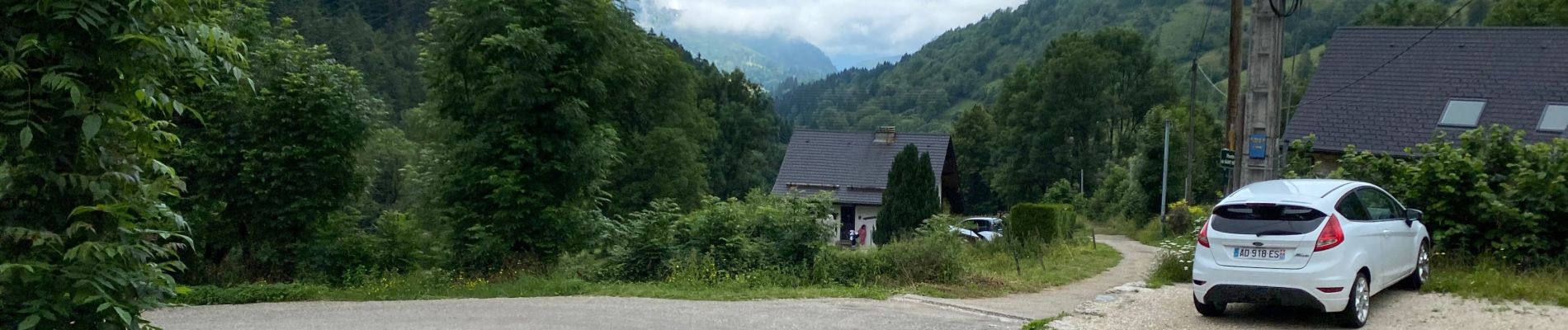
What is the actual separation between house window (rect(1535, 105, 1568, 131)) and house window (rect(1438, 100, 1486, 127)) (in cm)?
115

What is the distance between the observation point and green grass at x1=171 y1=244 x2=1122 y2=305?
1250 centimetres

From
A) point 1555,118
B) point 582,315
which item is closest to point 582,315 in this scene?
point 582,315

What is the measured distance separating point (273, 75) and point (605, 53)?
533 centimetres

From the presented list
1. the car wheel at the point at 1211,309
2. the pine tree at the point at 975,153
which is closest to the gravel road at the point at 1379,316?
the car wheel at the point at 1211,309

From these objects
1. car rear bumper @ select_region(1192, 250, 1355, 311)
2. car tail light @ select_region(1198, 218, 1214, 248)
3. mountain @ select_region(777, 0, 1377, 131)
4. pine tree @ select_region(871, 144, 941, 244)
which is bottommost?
pine tree @ select_region(871, 144, 941, 244)

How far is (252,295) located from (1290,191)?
38.1ft

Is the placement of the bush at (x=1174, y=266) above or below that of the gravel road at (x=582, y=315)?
above

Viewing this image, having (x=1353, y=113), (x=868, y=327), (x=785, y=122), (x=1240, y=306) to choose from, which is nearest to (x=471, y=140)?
(x=868, y=327)

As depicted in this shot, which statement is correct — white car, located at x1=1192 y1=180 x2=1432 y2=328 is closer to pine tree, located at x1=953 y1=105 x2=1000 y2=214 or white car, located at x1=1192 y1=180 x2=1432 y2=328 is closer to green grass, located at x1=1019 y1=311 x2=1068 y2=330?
green grass, located at x1=1019 y1=311 x2=1068 y2=330

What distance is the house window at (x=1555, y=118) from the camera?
22656 millimetres

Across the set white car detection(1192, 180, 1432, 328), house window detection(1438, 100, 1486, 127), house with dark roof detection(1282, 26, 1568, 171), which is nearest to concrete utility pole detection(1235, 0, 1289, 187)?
white car detection(1192, 180, 1432, 328)

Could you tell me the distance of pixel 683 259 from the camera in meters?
14.2

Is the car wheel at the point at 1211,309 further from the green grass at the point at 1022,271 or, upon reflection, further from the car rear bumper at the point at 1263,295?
the green grass at the point at 1022,271

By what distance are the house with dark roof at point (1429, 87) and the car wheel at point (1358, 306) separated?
48.6 feet
